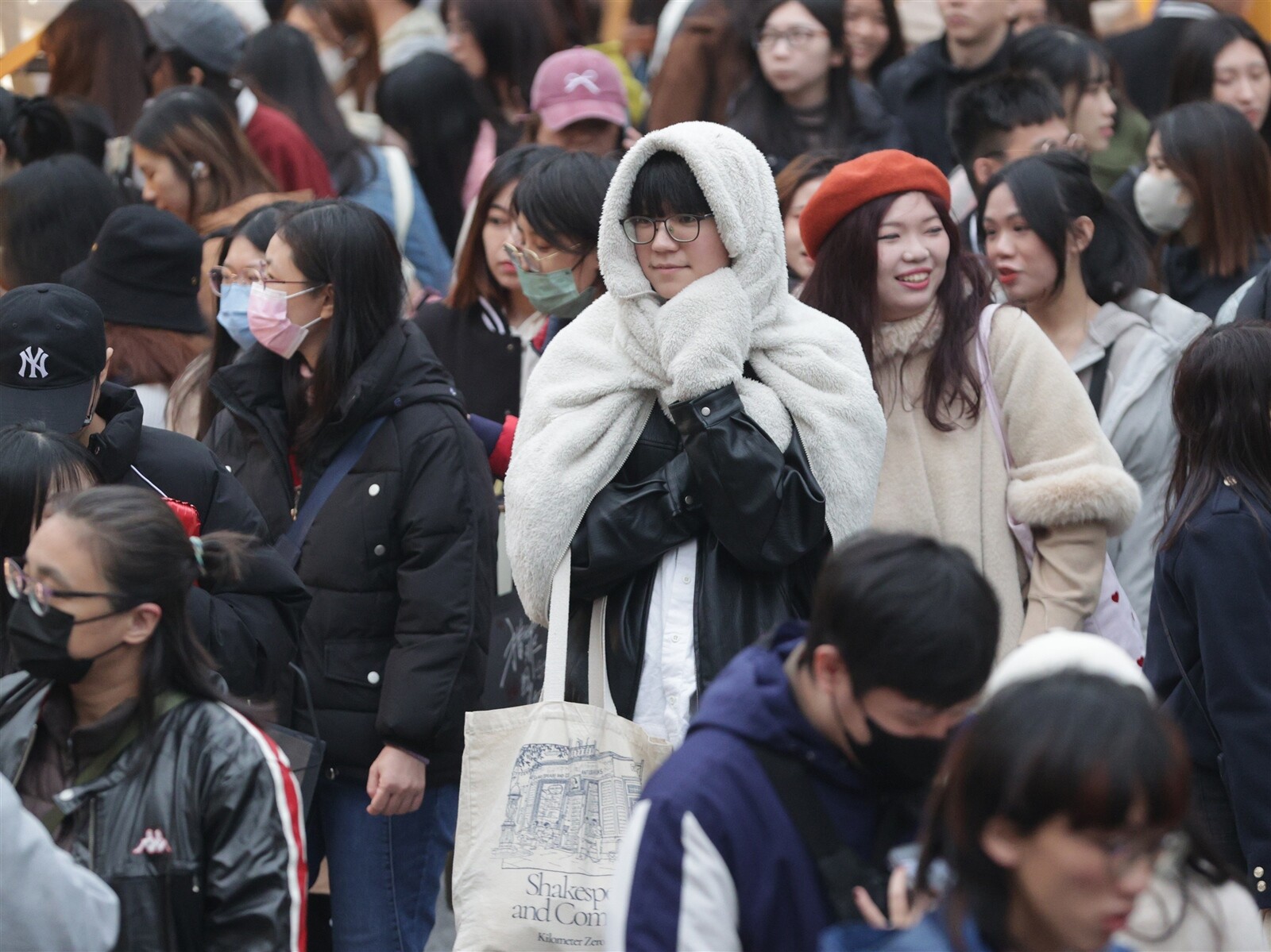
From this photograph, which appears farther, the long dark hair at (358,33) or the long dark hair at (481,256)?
the long dark hair at (358,33)

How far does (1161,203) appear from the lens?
634 cm

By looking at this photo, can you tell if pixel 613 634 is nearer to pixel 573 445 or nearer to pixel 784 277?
pixel 573 445

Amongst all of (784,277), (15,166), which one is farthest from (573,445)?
(15,166)

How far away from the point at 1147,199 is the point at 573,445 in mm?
3328

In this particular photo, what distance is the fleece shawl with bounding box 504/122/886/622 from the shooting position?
3832 millimetres

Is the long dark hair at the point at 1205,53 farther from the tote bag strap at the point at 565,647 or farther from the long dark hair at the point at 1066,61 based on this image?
the tote bag strap at the point at 565,647

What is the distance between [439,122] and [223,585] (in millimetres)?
4523

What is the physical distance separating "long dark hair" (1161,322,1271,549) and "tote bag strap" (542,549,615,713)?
1.27m

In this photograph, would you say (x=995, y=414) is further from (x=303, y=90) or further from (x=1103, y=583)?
(x=303, y=90)

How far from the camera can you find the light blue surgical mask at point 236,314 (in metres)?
5.12

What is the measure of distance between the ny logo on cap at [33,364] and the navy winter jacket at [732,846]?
1.94 metres

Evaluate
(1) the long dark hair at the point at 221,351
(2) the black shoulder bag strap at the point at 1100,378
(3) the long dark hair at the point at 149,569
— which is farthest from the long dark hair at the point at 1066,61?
(3) the long dark hair at the point at 149,569

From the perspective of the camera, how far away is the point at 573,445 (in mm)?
3861

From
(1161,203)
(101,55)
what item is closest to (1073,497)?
(1161,203)
